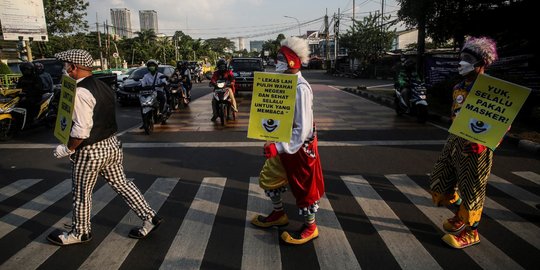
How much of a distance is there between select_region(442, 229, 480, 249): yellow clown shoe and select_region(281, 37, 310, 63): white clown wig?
2.14 m

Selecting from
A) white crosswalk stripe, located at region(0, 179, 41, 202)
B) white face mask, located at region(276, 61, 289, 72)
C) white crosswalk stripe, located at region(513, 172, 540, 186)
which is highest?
white face mask, located at region(276, 61, 289, 72)

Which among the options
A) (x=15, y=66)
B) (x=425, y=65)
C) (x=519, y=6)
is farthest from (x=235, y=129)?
(x=15, y=66)

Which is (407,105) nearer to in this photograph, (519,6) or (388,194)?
(519,6)

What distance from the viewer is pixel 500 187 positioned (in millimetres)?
5113

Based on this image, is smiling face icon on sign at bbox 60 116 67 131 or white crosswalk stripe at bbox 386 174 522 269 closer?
white crosswalk stripe at bbox 386 174 522 269

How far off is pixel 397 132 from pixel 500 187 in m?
4.03

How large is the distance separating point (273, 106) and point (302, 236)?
4.15ft

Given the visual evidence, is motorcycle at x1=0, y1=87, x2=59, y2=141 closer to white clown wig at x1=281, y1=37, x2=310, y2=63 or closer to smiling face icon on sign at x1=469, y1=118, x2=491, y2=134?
Result: white clown wig at x1=281, y1=37, x2=310, y2=63

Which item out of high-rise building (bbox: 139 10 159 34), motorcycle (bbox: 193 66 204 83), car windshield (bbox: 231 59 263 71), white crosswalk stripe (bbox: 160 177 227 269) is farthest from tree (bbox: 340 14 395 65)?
high-rise building (bbox: 139 10 159 34)

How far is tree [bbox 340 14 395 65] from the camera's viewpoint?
35500 mm

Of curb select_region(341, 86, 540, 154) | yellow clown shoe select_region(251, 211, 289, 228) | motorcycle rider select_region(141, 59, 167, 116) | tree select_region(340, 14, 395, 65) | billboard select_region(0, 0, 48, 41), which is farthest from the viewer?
tree select_region(340, 14, 395, 65)

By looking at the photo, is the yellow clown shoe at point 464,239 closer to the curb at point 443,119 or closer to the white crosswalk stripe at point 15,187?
the curb at point 443,119

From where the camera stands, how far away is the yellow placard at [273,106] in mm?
3221

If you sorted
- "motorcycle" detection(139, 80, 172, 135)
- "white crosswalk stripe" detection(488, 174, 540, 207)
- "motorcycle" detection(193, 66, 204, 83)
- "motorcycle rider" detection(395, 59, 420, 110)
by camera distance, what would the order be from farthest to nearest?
"motorcycle" detection(193, 66, 204, 83), "motorcycle rider" detection(395, 59, 420, 110), "motorcycle" detection(139, 80, 172, 135), "white crosswalk stripe" detection(488, 174, 540, 207)
